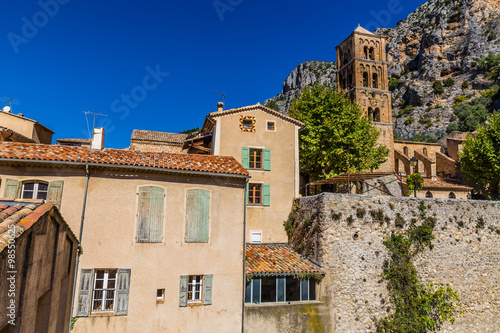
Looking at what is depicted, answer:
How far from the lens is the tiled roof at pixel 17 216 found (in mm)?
4193

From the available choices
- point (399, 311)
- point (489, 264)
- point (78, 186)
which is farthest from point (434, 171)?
point (78, 186)

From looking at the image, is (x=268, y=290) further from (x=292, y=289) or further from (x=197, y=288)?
(x=197, y=288)

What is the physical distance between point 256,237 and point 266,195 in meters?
2.49

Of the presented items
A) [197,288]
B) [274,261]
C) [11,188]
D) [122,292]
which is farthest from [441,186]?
[11,188]

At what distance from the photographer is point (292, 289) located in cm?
1492

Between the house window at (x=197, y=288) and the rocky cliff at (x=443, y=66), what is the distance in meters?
66.4

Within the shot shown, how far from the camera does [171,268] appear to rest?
12359 millimetres

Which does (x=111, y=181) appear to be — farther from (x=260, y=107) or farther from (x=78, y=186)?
(x=260, y=107)

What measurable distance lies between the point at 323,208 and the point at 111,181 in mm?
10239

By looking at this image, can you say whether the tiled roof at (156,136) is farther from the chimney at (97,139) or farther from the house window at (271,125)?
the chimney at (97,139)

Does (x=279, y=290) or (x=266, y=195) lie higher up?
(x=266, y=195)

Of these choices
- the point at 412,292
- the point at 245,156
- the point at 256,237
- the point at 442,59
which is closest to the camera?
the point at 412,292

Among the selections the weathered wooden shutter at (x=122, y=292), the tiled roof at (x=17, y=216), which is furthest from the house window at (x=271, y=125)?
the tiled roof at (x=17, y=216)

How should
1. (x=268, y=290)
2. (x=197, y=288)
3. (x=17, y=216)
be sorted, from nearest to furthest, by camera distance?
1. (x=17, y=216)
2. (x=197, y=288)
3. (x=268, y=290)
